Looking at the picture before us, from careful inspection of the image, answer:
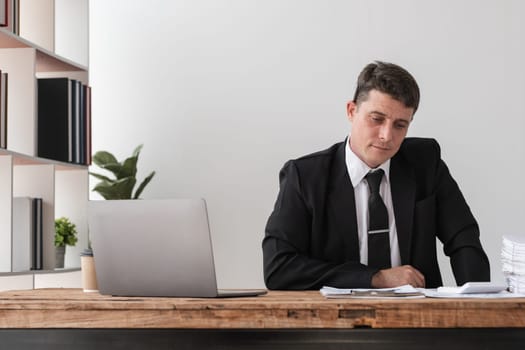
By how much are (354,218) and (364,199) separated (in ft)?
0.26

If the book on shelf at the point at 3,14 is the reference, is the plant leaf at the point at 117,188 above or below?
below

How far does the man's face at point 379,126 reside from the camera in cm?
248

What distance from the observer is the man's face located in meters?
2.48

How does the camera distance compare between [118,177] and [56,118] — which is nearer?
[56,118]

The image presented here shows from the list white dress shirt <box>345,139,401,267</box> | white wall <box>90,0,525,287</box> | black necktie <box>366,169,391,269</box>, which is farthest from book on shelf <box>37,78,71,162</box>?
black necktie <box>366,169,391,269</box>

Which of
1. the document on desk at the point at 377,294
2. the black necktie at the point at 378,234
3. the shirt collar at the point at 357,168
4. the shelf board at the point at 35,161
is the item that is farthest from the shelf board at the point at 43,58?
the document on desk at the point at 377,294

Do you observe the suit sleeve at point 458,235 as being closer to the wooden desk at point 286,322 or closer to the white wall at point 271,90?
the wooden desk at point 286,322

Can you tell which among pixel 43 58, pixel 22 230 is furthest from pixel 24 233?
pixel 43 58

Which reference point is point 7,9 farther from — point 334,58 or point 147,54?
point 334,58

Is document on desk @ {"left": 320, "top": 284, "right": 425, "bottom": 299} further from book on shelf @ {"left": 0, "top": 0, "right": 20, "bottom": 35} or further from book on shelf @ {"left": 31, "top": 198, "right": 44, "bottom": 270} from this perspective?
book on shelf @ {"left": 31, "top": 198, "right": 44, "bottom": 270}

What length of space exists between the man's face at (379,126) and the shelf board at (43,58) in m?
1.35

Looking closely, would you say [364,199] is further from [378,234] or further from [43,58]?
[43,58]

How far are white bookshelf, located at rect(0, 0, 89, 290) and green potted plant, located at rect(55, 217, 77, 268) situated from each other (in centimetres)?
7

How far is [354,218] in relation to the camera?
98.0 inches
